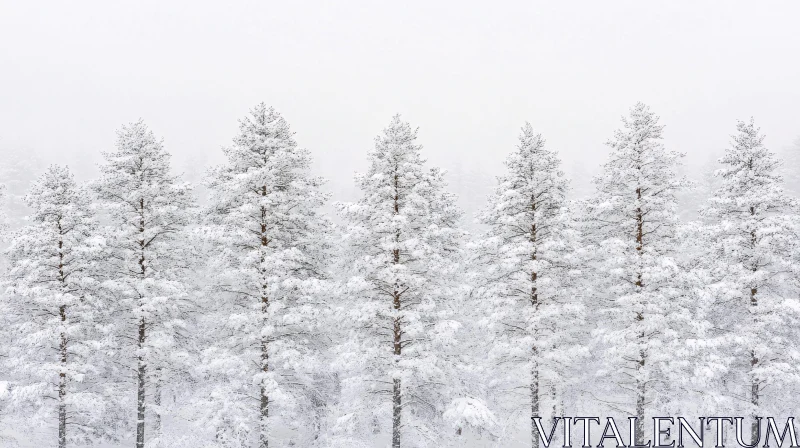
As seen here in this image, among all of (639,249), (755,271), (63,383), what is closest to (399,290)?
(639,249)

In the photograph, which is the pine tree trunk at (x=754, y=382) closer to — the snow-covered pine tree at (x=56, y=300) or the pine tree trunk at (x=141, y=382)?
the pine tree trunk at (x=141, y=382)

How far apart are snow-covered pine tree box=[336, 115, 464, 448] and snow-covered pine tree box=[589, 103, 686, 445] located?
5389 mm

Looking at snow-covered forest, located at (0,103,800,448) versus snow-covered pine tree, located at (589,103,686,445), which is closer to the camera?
snow-covered forest, located at (0,103,800,448)

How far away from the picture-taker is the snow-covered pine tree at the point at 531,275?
720 inches

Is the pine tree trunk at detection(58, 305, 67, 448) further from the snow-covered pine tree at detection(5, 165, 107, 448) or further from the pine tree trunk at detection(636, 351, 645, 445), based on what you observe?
the pine tree trunk at detection(636, 351, 645, 445)

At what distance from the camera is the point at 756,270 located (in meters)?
18.6

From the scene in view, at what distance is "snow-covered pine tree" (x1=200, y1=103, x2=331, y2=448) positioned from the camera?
17.4 meters

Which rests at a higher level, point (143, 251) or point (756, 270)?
point (143, 251)

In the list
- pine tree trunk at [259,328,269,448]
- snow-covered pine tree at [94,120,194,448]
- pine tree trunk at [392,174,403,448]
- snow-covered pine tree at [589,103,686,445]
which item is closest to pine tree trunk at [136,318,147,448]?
snow-covered pine tree at [94,120,194,448]

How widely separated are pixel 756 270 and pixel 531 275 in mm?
7615

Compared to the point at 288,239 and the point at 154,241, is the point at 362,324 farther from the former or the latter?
the point at 154,241

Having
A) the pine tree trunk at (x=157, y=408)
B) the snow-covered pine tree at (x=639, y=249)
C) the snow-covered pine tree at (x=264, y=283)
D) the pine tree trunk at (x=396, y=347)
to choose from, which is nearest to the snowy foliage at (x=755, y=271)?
the snow-covered pine tree at (x=639, y=249)

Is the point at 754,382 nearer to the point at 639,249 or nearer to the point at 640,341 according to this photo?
the point at 640,341

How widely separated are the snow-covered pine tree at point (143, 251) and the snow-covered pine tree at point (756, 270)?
1817 cm
